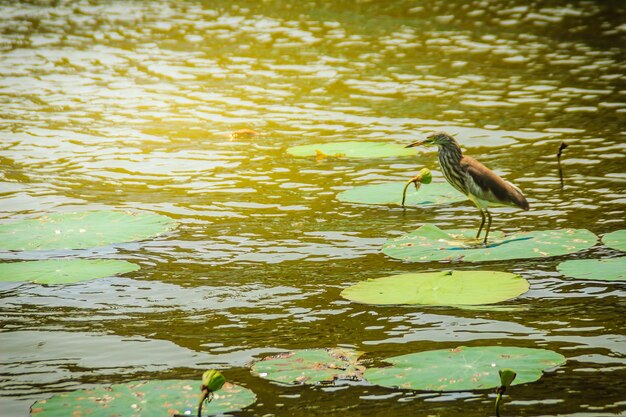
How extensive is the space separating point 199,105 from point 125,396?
833 cm

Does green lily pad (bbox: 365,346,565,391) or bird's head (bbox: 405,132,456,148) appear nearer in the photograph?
green lily pad (bbox: 365,346,565,391)

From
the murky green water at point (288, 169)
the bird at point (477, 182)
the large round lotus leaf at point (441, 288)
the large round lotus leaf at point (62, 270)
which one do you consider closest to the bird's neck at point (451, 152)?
the bird at point (477, 182)

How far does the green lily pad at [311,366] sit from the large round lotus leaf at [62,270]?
2.00 metres

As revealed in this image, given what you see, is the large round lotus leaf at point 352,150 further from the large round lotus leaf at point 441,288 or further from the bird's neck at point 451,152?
the large round lotus leaf at point 441,288

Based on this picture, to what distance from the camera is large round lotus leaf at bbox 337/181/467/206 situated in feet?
29.3

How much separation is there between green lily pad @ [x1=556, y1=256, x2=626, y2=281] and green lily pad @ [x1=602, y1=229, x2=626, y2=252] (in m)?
0.20

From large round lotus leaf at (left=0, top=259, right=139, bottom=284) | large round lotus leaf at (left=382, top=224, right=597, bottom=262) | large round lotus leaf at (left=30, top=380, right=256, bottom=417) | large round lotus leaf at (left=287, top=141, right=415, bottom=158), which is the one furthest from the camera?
large round lotus leaf at (left=287, top=141, right=415, bottom=158)

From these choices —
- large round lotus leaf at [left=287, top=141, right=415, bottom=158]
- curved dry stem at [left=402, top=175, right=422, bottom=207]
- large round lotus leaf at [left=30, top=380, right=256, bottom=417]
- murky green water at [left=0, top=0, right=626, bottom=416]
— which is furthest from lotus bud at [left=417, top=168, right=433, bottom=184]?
large round lotus leaf at [left=30, top=380, right=256, bottom=417]

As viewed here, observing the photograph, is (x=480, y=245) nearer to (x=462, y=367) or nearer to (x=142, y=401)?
(x=462, y=367)

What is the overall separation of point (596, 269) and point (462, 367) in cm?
199

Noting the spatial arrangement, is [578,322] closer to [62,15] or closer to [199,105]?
[199,105]

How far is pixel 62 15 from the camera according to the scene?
19.1m

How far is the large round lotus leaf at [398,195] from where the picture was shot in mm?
8922

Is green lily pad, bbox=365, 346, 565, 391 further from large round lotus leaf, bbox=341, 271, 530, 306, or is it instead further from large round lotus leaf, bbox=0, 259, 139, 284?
large round lotus leaf, bbox=0, 259, 139, 284
